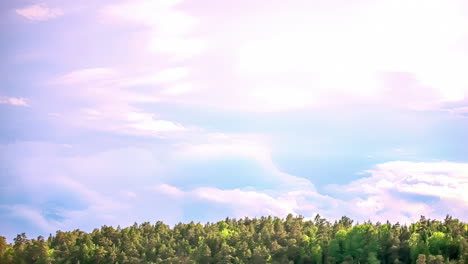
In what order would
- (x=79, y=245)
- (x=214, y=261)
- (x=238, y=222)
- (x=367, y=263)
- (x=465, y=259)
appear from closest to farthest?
1. (x=465, y=259)
2. (x=367, y=263)
3. (x=214, y=261)
4. (x=79, y=245)
5. (x=238, y=222)

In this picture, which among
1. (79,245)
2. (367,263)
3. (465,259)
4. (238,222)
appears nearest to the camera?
(465,259)

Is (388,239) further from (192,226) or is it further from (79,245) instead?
(79,245)

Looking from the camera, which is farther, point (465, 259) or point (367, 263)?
point (367, 263)

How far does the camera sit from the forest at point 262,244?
8288 centimetres

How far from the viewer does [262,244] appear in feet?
292

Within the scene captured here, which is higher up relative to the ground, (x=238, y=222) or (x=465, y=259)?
(x=238, y=222)

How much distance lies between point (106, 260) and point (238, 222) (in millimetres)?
26003

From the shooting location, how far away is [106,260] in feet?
298

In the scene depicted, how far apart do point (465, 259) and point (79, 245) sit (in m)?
53.1

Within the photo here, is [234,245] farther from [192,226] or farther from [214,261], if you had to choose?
[192,226]

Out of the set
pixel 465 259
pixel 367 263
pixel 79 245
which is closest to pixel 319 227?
pixel 367 263

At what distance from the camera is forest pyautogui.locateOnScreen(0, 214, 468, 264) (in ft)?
272

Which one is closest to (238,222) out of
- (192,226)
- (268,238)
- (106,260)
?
(192,226)

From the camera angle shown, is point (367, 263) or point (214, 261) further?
point (214, 261)
